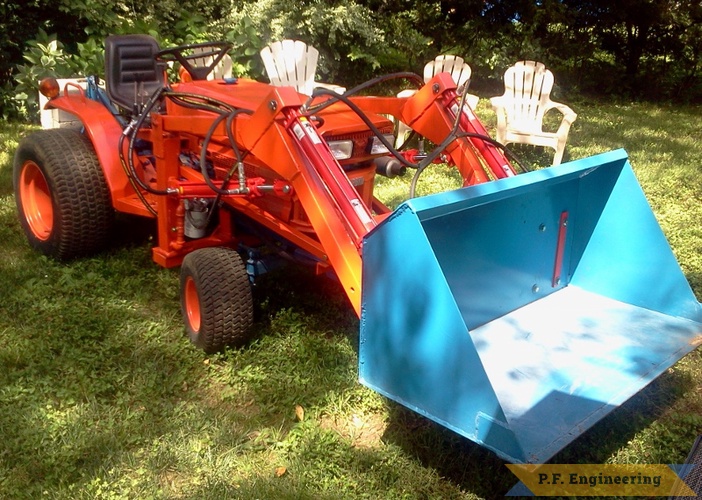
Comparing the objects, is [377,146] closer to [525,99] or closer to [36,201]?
[36,201]

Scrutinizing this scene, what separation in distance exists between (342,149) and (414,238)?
106 cm

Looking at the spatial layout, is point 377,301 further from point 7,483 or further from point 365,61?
point 365,61

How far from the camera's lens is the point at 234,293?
2.98m

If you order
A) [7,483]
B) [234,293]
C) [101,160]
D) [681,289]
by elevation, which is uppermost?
[101,160]

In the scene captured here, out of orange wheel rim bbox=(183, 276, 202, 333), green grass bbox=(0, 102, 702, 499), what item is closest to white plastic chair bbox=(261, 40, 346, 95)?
green grass bbox=(0, 102, 702, 499)

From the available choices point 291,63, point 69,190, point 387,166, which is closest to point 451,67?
point 291,63

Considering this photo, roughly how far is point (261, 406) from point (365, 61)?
25.7 feet

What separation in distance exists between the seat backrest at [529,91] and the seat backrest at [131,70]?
14.2ft

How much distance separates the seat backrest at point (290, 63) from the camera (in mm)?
7121

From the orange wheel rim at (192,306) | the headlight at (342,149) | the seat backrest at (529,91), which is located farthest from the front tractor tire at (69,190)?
the seat backrest at (529,91)

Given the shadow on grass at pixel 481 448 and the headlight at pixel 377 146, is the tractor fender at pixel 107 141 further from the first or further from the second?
the shadow on grass at pixel 481 448

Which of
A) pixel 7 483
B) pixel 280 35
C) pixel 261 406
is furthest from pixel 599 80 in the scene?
pixel 7 483

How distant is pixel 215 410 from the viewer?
111 inches

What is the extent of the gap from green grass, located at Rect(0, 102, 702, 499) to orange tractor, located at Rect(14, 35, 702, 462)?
0.28m
